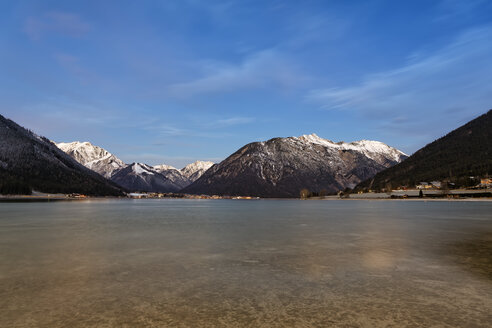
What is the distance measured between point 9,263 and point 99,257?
5096 millimetres

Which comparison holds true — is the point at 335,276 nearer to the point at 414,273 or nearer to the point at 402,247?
the point at 414,273

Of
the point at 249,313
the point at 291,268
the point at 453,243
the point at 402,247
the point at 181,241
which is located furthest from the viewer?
the point at 181,241

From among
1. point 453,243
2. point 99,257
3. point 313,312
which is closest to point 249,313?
point 313,312

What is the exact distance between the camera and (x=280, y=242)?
105ft

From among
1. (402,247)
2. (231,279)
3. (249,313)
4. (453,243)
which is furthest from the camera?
(453,243)

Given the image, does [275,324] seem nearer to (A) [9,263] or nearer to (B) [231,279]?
(B) [231,279]

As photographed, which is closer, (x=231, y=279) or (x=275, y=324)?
(x=275, y=324)

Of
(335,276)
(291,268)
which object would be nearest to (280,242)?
(291,268)

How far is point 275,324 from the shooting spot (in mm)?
10984

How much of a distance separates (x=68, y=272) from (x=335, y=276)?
46.3 ft

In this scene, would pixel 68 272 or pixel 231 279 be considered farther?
pixel 68 272

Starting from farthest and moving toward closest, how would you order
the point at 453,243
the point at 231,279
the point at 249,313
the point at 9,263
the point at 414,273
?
the point at 453,243
the point at 9,263
the point at 414,273
the point at 231,279
the point at 249,313

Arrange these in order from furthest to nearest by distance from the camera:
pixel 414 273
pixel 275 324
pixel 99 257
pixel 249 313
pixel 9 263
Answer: pixel 99 257, pixel 9 263, pixel 414 273, pixel 249 313, pixel 275 324

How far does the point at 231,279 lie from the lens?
1716cm
